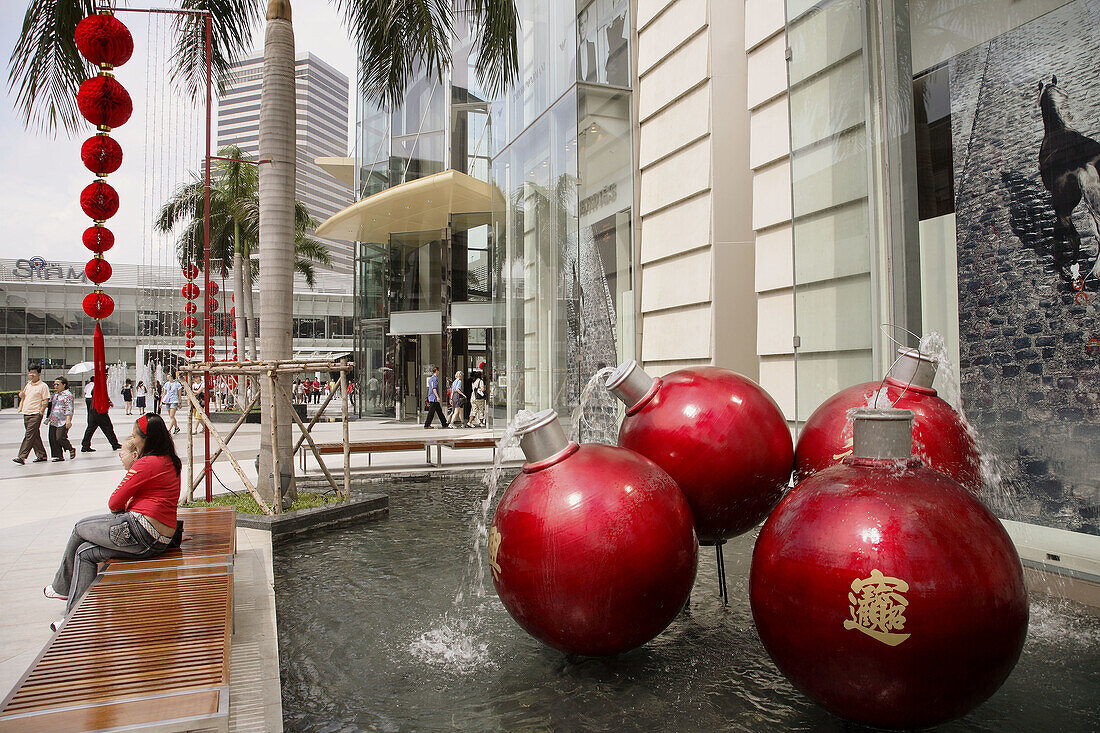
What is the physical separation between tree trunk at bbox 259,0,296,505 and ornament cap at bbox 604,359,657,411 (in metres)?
6.19

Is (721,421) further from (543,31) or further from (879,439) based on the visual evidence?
(543,31)

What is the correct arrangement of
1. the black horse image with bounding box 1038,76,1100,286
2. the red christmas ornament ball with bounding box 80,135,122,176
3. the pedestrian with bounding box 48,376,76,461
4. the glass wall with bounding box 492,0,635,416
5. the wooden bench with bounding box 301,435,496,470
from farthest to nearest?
1. the pedestrian with bounding box 48,376,76,461
2. the glass wall with bounding box 492,0,635,416
3. the wooden bench with bounding box 301,435,496,470
4. the red christmas ornament ball with bounding box 80,135,122,176
5. the black horse image with bounding box 1038,76,1100,286

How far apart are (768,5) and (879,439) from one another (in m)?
9.12

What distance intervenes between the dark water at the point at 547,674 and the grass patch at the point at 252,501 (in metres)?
3.34

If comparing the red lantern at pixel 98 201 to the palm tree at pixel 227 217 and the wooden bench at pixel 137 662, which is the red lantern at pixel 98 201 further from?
the palm tree at pixel 227 217

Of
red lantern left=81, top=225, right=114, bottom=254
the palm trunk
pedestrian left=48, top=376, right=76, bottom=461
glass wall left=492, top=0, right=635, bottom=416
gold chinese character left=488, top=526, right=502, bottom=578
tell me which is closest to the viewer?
gold chinese character left=488, top=526, right=502, bottom=578

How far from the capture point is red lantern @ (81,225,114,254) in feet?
29.4

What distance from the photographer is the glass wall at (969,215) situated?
22.3ft

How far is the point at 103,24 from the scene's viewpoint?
27.3ft

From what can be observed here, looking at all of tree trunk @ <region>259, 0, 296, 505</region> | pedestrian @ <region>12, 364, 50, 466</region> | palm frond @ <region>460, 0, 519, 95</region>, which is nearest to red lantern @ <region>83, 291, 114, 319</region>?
tree trunk @ <region>259, 0, 296, 505</region>

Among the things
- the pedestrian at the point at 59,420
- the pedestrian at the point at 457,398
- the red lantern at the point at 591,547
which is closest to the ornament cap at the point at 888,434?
the red lantern at the point at 591,547

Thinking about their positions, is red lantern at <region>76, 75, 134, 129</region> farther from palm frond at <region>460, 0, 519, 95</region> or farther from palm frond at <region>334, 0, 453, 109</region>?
palm frond at <region>460, 0, 519, 95</region>

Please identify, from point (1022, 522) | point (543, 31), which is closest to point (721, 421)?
point (1022, 522)

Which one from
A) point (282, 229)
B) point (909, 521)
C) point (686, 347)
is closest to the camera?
point (909, 521)
